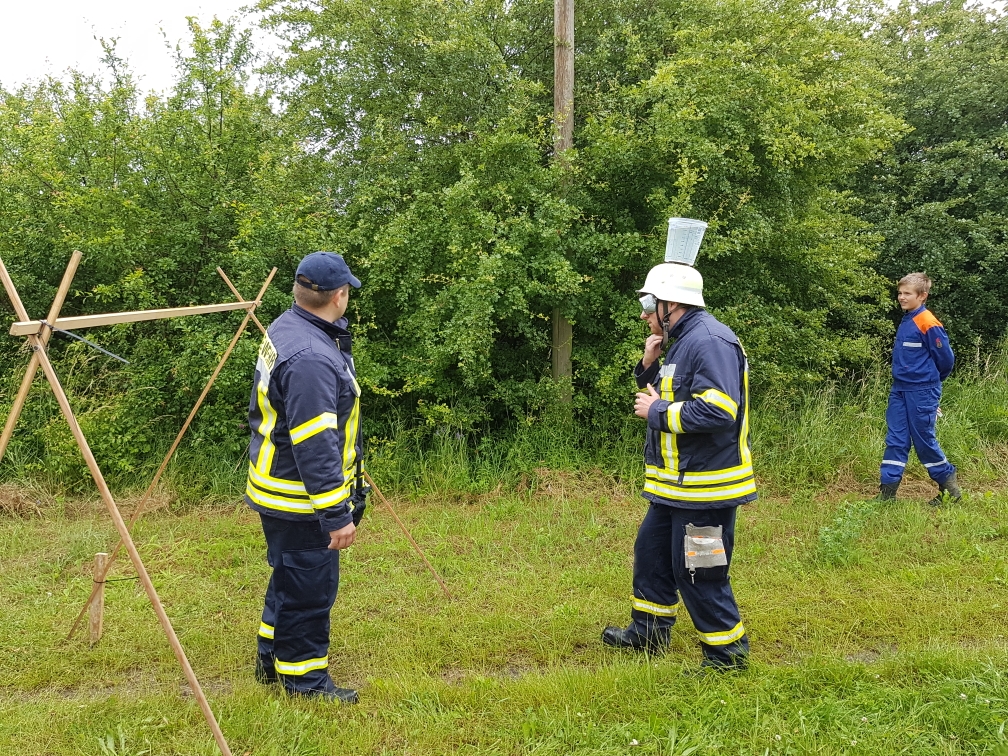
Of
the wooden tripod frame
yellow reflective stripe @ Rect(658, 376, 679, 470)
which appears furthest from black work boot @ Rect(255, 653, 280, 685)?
yellow reflective stripe @ Rect(658, 376, 679, 470)

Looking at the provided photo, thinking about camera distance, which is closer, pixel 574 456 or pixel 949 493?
pixel 949 493

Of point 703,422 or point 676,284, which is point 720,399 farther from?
point 676,284

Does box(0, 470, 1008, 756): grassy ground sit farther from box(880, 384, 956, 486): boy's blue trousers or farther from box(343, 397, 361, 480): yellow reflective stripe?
box(343, 397, 361, 480): yellow reflective stripe

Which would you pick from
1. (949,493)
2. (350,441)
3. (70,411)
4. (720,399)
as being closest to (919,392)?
(949,493)

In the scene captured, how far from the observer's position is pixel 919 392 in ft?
19.1

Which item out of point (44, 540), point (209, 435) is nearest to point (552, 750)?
point (44, 540)

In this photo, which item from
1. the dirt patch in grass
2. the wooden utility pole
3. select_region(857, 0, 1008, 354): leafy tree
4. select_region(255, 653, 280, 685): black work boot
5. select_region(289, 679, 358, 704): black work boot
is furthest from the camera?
select_region(857, 0, 1008, 354): leafy tree

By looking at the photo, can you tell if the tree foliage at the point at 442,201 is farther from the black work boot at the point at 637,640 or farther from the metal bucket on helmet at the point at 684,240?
the black work boot at the point at 637,640

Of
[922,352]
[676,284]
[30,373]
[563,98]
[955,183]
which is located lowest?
[922,352]

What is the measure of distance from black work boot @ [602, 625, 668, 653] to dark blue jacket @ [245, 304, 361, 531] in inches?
64.1

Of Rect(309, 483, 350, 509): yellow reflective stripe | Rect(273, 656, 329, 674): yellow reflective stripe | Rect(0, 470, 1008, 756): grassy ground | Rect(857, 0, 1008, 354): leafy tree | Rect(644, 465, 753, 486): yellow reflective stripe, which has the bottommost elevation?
Rect(0, 470, 1008, 756): grassy ground

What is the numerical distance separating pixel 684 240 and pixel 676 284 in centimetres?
36

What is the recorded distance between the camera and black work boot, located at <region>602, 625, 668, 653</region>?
3627mm

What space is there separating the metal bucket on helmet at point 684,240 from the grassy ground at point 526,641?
2.10 metres
